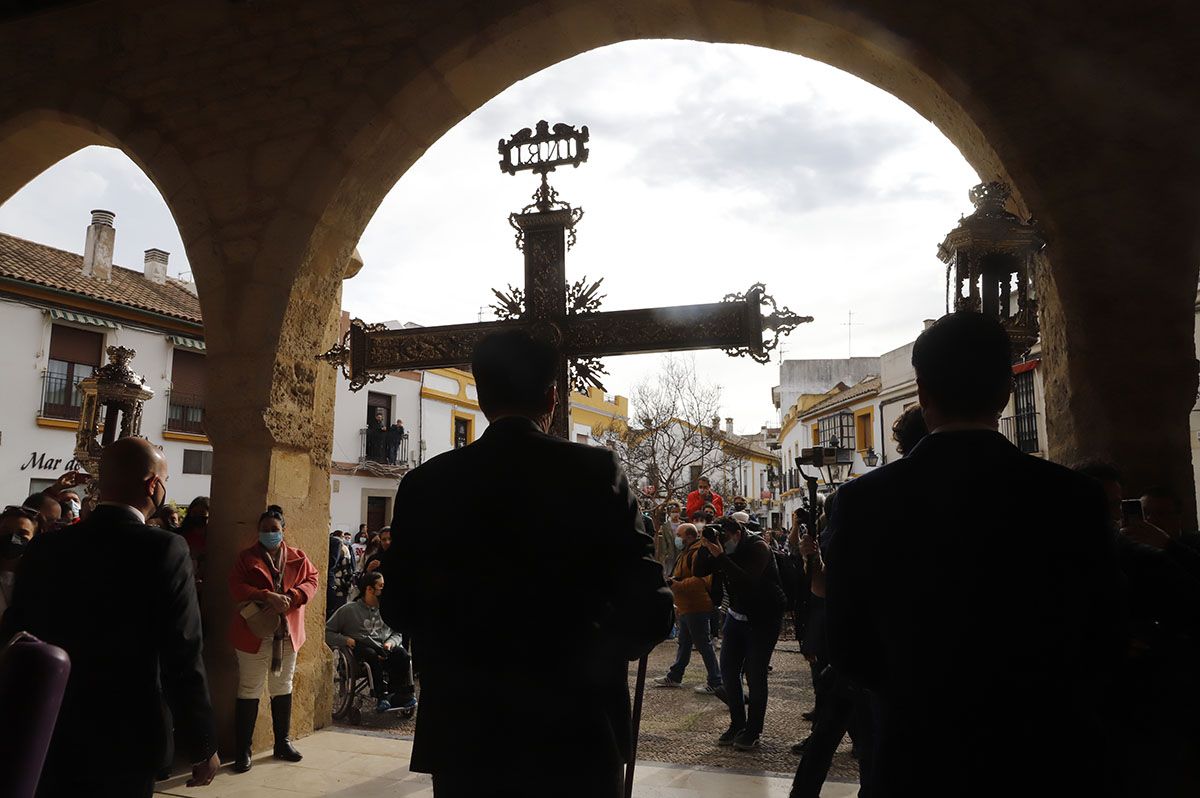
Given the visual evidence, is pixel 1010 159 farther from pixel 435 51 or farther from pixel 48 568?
pixel 48 568

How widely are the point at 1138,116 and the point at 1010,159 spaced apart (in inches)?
19.6

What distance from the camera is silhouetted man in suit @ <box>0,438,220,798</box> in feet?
6.78

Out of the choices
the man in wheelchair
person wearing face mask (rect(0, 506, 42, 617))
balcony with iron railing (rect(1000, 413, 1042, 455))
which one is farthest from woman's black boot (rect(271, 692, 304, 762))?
balcony with iron railing (rect(1000, 413, 1042, 455))

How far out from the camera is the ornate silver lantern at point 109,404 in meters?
5.57

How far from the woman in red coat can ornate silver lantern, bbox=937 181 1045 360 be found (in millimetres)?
3554

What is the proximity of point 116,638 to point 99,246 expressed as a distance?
18.9 metres

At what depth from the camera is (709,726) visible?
18.9ft

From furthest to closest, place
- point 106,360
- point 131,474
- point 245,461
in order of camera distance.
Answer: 1. point 106,360
2. point 245,461
3. point 131,474

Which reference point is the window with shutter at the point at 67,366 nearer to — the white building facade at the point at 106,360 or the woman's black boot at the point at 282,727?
the white building facade at the point at 106,360

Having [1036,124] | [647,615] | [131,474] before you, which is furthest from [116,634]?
[1036,124]

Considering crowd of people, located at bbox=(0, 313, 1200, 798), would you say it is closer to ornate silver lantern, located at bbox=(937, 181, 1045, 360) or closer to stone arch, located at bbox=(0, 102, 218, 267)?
ornate silver lantern, located at bbox=(937, 181, 1045, 360)

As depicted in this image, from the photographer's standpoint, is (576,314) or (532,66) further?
(532,66)

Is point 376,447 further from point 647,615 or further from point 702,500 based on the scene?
point 647,615

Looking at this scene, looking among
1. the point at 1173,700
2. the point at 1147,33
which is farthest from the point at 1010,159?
the point at 1173,700
